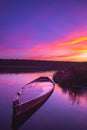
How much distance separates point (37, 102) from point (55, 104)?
5.72 feet

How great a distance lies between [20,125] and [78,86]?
15478 mm

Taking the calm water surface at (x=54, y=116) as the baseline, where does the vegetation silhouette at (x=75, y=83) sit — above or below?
above

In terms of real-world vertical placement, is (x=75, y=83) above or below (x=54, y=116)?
above

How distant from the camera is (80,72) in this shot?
99.6ft

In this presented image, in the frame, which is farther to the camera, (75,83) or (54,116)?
(75,83)

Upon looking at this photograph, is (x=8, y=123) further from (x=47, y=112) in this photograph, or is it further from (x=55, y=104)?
→ (x=55, y=104)

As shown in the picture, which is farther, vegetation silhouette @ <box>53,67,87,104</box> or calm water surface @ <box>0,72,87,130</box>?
vegetation silhouette @ <box>53,67,87,104</box>

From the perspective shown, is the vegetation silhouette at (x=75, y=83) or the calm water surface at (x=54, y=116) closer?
the calm water surface at (x=54, y=116)

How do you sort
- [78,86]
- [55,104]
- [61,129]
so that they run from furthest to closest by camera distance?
[78,86]
[55,104]
[61,129]

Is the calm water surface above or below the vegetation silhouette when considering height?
below

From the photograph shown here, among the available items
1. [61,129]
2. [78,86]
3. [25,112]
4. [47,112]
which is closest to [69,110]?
[47,112]

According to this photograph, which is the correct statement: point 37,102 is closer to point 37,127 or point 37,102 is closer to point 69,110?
point 69,110

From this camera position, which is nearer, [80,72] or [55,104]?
[55,104]

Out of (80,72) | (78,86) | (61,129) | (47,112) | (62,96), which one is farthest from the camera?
(80,72)
